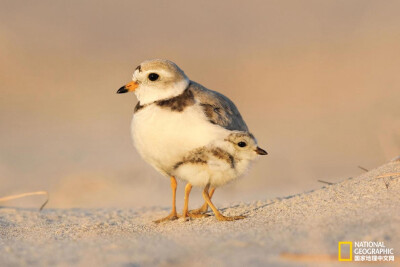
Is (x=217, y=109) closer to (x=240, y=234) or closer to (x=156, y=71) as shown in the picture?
(x=156, y=71)

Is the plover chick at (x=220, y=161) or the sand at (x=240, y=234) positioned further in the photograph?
the plover chick at (x=220, y=161)

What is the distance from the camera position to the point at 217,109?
14.1 feet

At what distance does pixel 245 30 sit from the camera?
20.2 meters

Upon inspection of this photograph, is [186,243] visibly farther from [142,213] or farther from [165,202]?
[165,202]

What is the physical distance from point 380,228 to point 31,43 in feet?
48.9

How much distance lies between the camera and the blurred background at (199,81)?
763 centimetres

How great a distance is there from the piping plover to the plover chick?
1.5 inches

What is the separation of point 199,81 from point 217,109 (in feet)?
31.7

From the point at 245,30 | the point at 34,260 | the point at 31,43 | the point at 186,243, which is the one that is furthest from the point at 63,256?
the point at 245,30

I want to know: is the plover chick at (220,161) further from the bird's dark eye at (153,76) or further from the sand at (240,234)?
the bird's dark eye at (153,76)

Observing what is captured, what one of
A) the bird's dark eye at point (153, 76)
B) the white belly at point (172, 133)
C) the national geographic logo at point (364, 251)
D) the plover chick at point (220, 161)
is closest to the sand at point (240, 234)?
the national geographic logo at point (364, 251)

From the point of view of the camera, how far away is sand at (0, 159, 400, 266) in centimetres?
299

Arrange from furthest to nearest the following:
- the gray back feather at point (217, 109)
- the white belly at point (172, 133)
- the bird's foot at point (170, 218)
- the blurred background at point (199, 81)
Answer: the blurred background at point (199, 81), the bird's foot at point (170, 218), the gray back feather at point (217, 109), the white belly at point (172, 133)

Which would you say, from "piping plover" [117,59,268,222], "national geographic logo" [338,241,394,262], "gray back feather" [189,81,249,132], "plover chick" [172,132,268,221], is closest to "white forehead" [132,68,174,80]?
"piping plover" [117,59,268,222]
